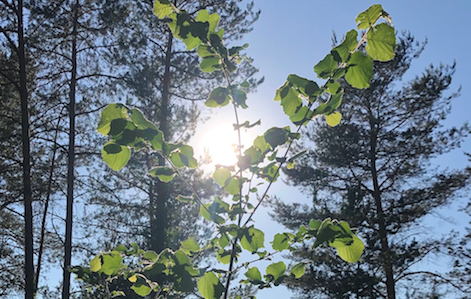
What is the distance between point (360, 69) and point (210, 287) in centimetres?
55

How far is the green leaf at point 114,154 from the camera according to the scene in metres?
0.69

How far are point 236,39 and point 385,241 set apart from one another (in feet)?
19.1

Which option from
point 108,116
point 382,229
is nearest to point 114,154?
point 108,116

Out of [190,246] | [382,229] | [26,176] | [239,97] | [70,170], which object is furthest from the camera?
[382,229]

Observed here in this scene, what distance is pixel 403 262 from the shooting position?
7.79 m

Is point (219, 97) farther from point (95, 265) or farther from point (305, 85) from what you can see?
point (95, 265)

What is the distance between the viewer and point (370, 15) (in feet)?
2.12

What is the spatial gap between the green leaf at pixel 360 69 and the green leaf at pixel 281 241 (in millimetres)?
429

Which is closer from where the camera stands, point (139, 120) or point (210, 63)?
point (139, 120)

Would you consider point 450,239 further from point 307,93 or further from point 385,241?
point 307,93

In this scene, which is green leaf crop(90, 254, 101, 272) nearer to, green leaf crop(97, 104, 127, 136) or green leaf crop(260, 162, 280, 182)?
green leaf crop(97, 104, 127, 136)

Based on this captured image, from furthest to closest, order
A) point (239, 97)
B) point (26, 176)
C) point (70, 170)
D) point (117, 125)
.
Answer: point (70, 170), point (26, 176), point (239, 97), point (117, 125)

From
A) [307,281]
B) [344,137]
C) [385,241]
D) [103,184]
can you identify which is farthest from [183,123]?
[385,241]

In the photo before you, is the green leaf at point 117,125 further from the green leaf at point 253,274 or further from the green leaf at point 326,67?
the green leaf at point 253,274
